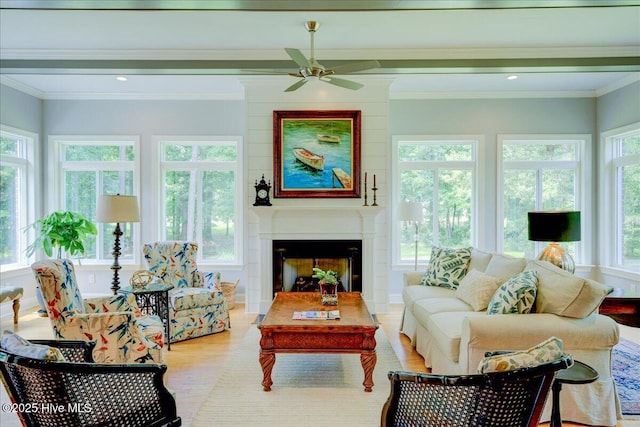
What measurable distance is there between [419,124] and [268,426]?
4.46 metres

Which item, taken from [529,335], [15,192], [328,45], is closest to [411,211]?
[328,45]

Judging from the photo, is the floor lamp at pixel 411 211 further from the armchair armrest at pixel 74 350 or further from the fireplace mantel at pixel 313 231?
the armchair armrest at pixel 74 350

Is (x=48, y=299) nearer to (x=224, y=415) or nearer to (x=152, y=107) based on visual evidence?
(x=224, y=415)

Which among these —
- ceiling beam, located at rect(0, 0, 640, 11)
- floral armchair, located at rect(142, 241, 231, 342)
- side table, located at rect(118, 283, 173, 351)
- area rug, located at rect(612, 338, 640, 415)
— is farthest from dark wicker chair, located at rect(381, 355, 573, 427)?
floral armchair, located at rect(142, 241, 231, 342)

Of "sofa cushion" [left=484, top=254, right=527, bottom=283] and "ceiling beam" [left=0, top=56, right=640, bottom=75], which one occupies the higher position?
"ceiling beam" [left=0, top=56, right=640, bottom=75]

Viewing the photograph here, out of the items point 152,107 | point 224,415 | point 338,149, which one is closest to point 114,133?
point 152,107

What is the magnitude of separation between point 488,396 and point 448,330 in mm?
1354

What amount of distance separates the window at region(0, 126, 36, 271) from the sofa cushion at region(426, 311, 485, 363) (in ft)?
17.6

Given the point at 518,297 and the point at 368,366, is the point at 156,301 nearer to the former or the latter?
the point at 368,366

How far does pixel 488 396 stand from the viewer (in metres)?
1.41

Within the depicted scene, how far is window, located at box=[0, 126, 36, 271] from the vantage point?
500cm

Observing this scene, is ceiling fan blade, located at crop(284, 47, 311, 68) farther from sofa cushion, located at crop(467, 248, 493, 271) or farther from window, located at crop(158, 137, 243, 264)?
window, located at crop(158, 137, 243, 264)

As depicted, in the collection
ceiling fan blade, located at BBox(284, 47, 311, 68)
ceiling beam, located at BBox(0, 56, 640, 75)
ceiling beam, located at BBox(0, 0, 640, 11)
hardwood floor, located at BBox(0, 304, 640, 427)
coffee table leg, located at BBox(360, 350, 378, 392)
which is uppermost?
ceiling beam, located at BBox(0, 56, 640, 75)

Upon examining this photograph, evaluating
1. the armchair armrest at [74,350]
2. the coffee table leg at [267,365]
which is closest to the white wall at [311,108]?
the coffee table leg at [267,365]
